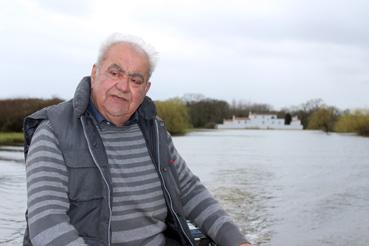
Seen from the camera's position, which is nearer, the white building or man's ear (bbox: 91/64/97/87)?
man's ear (bbox: 91/64/97/87)

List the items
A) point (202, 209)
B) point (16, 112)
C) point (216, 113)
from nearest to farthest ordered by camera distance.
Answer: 1. point (202, 209)
2. point (16, 112)
3. point (216, 113)

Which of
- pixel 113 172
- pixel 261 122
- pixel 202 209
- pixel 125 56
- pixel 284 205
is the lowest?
pixel 284 205

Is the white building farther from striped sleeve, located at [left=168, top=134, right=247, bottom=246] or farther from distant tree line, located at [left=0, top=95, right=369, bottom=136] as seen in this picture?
striped sleeve, located at [left=168, top=134, right=247, bottom=246]

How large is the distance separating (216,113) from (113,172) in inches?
4636

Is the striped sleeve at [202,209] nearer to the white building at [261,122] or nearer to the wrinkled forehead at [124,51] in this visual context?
the wrinkled forehead at [124,51]

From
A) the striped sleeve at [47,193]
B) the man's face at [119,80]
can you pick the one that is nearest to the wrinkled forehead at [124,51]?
the man's face at [119,80]

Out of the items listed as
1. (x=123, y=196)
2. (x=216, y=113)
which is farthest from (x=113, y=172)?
(x=216, y=113)

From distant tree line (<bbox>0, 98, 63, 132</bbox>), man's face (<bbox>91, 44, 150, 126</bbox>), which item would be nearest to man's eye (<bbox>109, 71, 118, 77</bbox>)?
man's face (<bbox>91, 44, 150, 126</bbox>)

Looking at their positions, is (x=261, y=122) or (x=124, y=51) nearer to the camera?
(x=124, y=51)

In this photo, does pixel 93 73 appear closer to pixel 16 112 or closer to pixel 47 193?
pixel 47 193

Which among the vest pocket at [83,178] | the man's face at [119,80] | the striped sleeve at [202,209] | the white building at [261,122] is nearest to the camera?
the vest pocket at [83,178]

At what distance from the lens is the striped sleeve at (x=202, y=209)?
2.41m

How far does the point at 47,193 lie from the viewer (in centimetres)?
195

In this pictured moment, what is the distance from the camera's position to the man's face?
7.16ft
